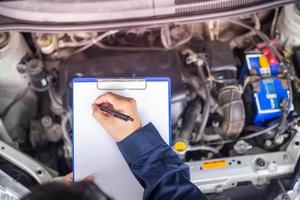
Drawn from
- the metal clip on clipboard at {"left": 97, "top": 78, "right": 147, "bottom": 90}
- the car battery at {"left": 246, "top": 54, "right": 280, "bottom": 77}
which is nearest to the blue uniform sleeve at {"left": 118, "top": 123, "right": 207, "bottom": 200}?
the metal clip on clipboard at {"left": 97, "top": 78, "right": 147, "bottom": 90}

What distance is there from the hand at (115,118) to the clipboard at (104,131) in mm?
50

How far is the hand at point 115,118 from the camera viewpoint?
3.59ft

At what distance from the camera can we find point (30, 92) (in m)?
1.57

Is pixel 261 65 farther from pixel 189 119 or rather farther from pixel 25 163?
pixel 25 163

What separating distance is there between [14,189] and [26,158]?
0.13 meters

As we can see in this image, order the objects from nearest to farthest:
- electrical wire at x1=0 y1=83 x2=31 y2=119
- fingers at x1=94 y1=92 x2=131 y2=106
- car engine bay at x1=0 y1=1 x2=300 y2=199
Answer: fingers at x1=94 y1=92 x2=131 y2=106 → car engine bay at x1=0 y1=1 x2=300 y2=199 → electrical wire at x1=0 y1=83 x2=31 y2=119

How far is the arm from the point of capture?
101cm

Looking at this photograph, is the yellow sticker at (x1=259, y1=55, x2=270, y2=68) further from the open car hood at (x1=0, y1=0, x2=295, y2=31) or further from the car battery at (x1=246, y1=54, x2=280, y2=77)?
the open car hood at (x1=0, y1=0, x2=295, y2=31)

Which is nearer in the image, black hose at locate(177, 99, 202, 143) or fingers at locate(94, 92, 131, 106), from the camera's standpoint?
fingers at locate(94, 92, 131, 106)

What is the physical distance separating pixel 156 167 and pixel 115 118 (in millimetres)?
156

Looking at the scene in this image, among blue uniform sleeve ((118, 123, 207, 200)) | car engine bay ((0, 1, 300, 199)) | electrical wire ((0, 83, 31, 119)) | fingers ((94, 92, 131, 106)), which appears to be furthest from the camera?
electrical wire ((0, 83, 31, 119))

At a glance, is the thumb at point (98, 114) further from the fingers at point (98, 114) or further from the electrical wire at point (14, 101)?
the electrical wire at point (14, 101)

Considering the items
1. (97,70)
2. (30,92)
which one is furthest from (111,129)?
(30,92)

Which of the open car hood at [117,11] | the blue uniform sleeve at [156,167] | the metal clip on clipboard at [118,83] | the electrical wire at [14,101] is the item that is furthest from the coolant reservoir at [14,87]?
the blue uniform sleeve at [156,167]
